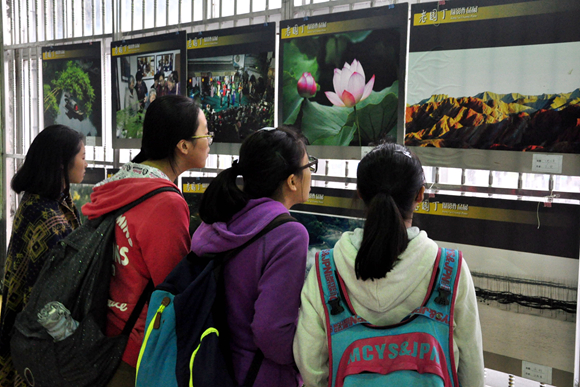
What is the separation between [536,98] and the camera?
6.89 ft

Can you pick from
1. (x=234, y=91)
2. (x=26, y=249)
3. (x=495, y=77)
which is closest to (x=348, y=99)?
(x=495, y=77)

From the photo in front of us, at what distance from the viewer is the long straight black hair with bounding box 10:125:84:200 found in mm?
2418

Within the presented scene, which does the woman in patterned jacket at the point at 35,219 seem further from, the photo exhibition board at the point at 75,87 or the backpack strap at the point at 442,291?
the backpack strap at the point at 442,291

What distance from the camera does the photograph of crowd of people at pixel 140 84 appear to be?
3502 mm

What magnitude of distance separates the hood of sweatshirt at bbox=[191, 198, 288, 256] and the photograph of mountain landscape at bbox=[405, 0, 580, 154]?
1.12 meters

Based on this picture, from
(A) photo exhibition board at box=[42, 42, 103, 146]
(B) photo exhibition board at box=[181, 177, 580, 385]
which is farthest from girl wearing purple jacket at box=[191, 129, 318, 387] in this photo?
(A) photo exhibition board at box=[42, 42, 103, 146]

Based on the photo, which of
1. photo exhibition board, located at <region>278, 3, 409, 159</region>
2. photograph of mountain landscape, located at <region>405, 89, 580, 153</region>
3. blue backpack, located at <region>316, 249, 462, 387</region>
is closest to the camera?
blue backpack, located at <region>316, 249, 462, 387</region>

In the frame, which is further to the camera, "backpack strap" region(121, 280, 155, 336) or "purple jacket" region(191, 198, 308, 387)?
"backpack strap" region(121, 280, 155, 336)

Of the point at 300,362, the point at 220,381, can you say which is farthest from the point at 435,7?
the point at 220,381

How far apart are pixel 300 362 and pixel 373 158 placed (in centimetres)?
64

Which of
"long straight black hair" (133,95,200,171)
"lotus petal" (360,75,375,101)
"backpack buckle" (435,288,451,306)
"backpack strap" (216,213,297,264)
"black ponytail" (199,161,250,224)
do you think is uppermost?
"lotus petal" (360,75,375,101)

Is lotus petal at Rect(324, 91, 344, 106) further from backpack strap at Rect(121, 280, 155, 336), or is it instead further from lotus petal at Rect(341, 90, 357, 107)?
backpack strap at Rect(121, 280, 155, 336)

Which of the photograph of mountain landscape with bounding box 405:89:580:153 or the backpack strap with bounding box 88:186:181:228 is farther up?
the photograph of mountain landscape with bounding box 405:89:580:153

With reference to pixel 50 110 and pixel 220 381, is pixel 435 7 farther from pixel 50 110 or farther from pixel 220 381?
pixel 50 110
